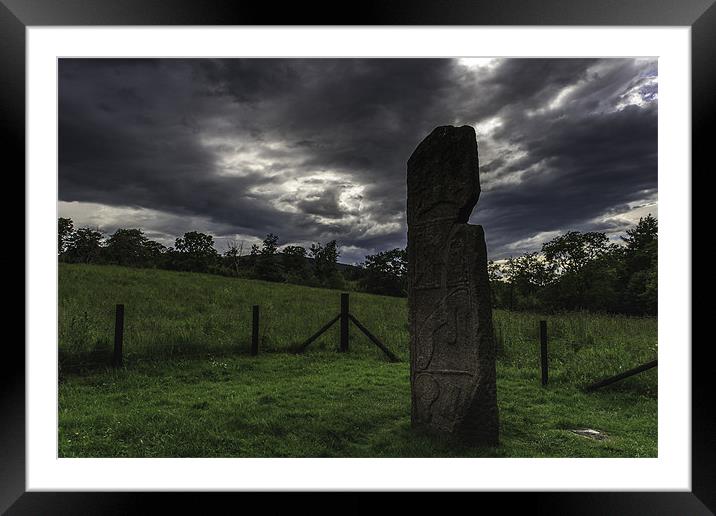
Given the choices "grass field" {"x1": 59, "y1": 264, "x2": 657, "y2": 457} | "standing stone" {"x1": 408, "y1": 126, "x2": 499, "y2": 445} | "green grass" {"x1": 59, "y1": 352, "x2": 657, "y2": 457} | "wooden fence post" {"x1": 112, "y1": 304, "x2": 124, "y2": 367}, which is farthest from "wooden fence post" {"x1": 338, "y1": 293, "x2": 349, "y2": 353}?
"standing stone" {"x1": 408, "y1": 126, "x2": 499, "y2": 445}

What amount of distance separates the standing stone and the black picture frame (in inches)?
54.3

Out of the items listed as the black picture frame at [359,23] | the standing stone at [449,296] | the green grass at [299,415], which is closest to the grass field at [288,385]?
the green grass at [299,415]

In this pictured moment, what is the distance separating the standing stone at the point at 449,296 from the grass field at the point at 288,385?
37cm

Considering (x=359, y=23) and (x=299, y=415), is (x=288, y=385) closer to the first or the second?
(x=299, y=415)

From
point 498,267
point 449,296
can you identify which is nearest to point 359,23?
point 449,296

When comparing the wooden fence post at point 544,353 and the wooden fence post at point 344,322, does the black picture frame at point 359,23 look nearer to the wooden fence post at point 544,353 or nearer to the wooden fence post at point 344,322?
the wooden fence post at point 544,353

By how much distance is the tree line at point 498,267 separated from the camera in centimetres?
1752

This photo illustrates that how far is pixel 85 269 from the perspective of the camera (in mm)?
16609

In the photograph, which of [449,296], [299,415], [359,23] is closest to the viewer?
[359,23]

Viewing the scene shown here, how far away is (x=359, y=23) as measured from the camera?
395 cm

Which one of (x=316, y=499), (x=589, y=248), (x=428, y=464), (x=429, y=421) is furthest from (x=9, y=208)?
(x=589, y=248)

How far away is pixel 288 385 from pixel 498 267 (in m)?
13.0

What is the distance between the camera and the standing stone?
5281mm

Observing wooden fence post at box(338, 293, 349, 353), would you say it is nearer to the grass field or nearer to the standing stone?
the grass field
